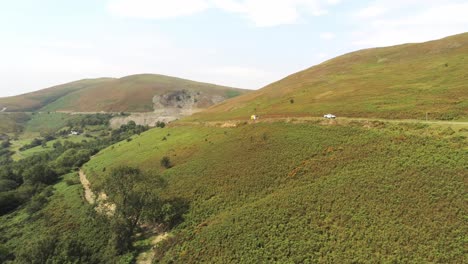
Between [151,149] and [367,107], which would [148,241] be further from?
[367,107]

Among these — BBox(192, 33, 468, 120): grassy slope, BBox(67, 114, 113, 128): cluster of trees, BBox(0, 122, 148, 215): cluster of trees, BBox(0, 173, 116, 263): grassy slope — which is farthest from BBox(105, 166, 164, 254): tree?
BBox(67, 114, 113, 128): cluster of trees

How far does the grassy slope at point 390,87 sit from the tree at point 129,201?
39354 millimetres

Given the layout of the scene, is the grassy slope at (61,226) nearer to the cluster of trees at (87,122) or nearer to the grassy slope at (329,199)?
the grassy slope at (329,199)

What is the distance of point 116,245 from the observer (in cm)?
3269

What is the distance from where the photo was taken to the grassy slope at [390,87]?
49.6m

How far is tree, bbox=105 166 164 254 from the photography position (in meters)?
32.9

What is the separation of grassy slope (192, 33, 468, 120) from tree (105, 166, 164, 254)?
39.4m

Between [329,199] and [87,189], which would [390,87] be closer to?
[329,199]

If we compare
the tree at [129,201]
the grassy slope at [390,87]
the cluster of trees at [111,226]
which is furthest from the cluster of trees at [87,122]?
the tree at [129,201]

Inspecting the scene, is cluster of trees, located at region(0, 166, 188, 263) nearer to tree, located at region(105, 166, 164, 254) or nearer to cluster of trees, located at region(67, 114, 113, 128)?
tree, located at region(105, 166, 164, 254)

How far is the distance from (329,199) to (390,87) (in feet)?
158

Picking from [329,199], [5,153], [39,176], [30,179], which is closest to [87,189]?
[39,176]

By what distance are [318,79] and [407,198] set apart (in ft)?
254

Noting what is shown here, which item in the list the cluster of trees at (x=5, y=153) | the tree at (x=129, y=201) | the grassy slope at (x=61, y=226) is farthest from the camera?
the cluster of trees at (x=5, y=153)
